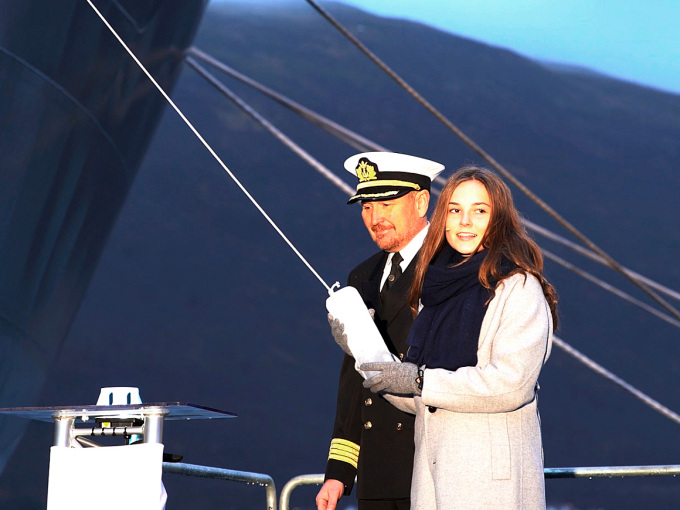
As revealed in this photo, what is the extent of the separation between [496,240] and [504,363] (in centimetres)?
25

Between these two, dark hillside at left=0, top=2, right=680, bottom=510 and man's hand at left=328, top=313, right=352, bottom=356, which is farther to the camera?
dark hillside at left=0, top=2, right=680, bottom=510

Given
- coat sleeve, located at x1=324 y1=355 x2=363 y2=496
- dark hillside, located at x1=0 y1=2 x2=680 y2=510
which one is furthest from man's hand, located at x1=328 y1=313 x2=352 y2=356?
dark hillside, located at x1=0 y1=2 x2=680 y2=510

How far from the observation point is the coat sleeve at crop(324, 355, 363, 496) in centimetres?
219

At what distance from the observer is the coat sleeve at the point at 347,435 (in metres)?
2.19

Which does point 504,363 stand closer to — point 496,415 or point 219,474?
point 496,415

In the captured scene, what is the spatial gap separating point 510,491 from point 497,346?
0.80ft

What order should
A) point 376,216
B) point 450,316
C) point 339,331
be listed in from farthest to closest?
point 376,216, point 339,331, point 450,316

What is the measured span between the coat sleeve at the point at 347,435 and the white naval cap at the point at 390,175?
1.38ft

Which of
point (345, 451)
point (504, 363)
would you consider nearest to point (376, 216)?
point (345, 451)

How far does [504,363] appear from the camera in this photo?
163 cm

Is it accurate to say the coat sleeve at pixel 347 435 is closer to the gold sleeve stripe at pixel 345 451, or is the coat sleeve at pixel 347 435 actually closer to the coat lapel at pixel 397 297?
the gold sleeve stripe at pixel 345 451

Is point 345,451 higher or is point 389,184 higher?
point 389,184

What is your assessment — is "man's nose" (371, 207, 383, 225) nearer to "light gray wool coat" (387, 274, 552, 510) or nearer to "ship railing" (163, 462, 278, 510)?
"light gray wool coat" (387, 274, 552, 510)

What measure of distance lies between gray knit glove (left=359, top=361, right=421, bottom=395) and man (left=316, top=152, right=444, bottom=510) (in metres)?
0.39
